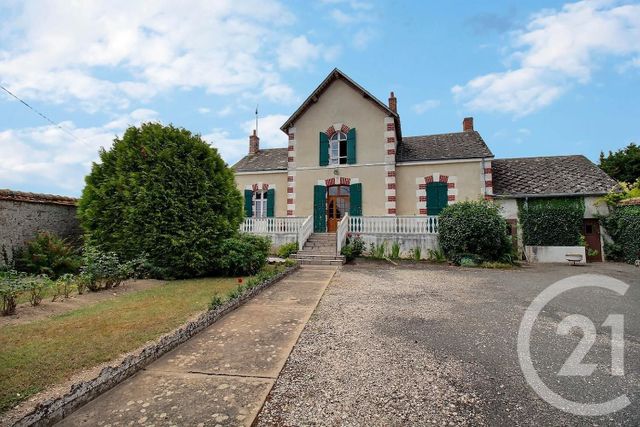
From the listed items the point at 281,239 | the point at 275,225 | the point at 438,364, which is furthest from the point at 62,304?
the point at 275,225

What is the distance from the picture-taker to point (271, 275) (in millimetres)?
7664

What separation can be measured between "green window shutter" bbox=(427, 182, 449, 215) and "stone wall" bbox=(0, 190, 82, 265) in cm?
1366

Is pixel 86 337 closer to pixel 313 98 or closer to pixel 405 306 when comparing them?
pixel 405 306

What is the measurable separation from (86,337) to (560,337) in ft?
18.9

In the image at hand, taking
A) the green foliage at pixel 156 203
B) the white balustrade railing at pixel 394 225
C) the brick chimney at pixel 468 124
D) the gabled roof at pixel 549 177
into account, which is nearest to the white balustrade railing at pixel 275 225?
the white balustrade railing at pixel 394 225

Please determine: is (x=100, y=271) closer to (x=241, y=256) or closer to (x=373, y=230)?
(x=241, y=256)

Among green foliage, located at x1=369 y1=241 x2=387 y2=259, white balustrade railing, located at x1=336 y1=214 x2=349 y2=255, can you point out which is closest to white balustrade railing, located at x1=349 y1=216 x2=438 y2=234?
white balustrade railing, located at x1=336 y1=214 x2=349 y2=255

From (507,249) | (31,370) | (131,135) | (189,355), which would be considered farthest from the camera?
(507,249)

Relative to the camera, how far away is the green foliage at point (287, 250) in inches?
491

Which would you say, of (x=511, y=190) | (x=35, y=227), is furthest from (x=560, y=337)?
(x=511, y=190)

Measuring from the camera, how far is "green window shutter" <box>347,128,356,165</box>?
50.7ft

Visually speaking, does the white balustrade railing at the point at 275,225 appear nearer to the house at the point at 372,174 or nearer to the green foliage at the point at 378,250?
the house at the point at 372,174

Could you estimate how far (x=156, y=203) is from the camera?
7.78 metres

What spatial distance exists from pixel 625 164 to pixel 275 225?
90.1 feet
